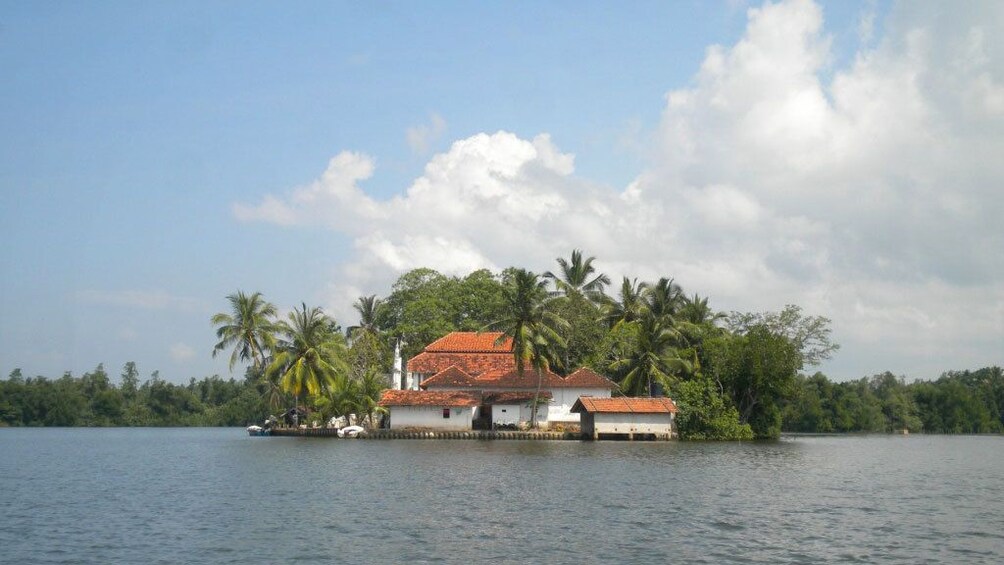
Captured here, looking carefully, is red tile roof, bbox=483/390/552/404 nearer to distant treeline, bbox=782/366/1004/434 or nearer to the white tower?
the white tower

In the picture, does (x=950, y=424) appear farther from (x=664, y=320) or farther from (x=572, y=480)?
(x=572, y=480)

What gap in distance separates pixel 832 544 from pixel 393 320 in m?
62.0

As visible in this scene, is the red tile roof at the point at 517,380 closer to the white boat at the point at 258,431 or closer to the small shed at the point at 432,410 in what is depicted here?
the small shed at the point at 432,410

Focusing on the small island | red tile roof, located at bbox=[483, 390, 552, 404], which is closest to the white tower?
the small island

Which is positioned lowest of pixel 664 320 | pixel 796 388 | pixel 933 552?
pixel 933 552

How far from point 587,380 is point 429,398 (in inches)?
409

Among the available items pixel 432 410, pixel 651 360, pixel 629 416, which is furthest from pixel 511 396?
pixel 651 360

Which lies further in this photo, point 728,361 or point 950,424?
point 950,424

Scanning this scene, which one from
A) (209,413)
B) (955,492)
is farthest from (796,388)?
(209,413)

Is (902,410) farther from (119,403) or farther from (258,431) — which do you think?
(119,403)

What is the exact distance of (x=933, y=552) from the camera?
679 inches

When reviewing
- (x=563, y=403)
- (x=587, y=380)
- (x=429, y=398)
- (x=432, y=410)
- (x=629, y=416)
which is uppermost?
(x=587, y=380)

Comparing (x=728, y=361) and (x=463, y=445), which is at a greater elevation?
(x=728, y=361)

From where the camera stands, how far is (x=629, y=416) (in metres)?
53.9
